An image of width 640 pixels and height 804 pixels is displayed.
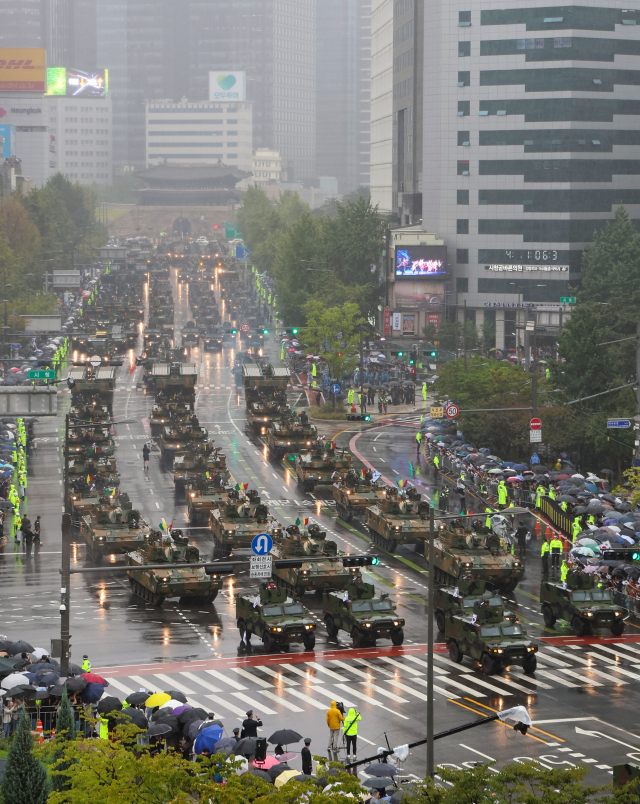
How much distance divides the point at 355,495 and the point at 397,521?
702 cm

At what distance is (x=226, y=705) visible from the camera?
3922 centimetres

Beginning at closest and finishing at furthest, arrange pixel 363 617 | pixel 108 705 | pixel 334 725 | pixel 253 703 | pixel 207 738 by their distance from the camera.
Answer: pixel 207 738 < pixel 108 705 < pixel 334 725 < pixel 253 703 < pixel 363 617

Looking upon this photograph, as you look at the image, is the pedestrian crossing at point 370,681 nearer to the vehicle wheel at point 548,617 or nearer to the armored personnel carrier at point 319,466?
the vehicle wheel at point 548,617

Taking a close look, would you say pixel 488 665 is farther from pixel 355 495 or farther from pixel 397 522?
pixel 355 495

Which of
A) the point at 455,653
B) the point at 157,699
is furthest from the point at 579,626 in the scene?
the point at 157,699

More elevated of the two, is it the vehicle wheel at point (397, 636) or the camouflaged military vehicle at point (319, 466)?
the camouflaged military vehicle at point (319, 466)

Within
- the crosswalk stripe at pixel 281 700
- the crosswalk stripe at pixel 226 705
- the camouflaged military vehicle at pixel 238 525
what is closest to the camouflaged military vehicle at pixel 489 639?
the crosswalk stripe at pixel 281 700

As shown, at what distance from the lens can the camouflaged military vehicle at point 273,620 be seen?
147ft

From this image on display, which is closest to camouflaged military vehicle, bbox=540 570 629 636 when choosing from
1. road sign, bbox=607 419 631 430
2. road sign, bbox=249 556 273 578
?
road sign, bbox=249 556 273 578

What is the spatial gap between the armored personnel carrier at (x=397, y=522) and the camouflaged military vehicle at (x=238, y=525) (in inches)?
182

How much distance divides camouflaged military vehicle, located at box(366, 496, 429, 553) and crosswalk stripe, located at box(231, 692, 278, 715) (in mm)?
20304

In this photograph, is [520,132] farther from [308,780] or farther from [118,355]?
[308,780]

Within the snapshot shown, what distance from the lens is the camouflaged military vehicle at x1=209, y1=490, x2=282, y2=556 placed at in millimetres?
60031

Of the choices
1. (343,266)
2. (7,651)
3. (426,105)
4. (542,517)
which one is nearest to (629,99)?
(426,105)
